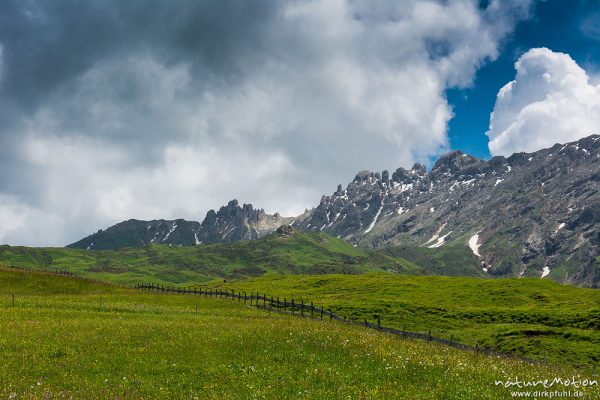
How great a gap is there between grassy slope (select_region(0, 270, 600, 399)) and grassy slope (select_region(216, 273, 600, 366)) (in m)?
19.9

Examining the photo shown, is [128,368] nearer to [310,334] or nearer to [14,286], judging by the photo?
[310,334]

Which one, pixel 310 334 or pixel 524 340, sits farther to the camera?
pixel 524 340

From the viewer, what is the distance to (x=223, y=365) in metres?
27.8

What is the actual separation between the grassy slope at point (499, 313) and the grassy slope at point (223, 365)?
1990cm

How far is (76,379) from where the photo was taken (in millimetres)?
24281

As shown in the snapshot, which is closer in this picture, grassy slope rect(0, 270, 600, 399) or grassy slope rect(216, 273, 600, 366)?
A: grassy slope rect(0, 270, 600, 399)

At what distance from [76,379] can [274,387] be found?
10.7m

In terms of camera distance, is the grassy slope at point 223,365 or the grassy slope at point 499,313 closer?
the grassy slope at point 223,365

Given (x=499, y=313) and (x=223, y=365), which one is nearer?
(x=223, y=365)

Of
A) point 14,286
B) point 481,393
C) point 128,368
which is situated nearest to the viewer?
point 481,393

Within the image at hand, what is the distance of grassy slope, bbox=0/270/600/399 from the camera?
22.0 meters

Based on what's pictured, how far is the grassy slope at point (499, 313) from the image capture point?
57688mm

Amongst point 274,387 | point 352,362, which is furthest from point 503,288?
point 274,387

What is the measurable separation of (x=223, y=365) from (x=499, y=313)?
214 ft
